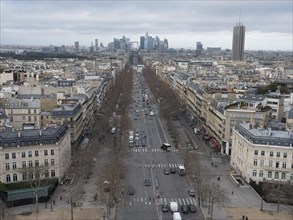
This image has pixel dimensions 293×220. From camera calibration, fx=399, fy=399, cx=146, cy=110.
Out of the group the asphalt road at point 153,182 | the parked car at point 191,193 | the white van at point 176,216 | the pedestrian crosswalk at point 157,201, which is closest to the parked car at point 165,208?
the asphalt road at point 153,182

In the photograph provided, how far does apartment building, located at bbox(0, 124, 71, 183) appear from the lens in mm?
75250

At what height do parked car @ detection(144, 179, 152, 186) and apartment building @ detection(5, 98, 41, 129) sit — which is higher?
apartment building @ detection(5, 98, 41, 129)

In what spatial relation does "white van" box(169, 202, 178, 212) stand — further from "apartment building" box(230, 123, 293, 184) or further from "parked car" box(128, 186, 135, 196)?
"apartment building" box(230, 123, 293, 184)

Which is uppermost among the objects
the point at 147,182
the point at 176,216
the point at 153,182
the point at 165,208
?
the point at 176,216

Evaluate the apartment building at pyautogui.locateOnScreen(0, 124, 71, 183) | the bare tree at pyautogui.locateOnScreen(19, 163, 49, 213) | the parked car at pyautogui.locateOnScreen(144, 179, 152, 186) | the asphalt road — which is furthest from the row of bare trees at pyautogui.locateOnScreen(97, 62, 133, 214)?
the bare tree at pyautogui.locateOnScreen(19, 163, 49, 213)

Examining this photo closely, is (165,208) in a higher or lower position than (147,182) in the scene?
lower

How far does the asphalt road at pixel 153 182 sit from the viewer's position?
67375mm

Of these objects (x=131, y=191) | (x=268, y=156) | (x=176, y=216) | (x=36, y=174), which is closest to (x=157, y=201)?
(x=131, y=191)

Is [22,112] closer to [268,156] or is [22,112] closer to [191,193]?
[191,193]

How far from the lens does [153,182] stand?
8144 centimetres

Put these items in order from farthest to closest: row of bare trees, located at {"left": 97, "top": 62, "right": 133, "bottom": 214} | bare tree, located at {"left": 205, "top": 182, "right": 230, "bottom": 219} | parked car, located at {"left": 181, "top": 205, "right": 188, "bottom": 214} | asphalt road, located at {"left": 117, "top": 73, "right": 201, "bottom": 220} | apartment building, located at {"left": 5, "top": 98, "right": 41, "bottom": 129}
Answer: apartment building, located at {"left": 5, "top": 98, "right": 41, "bottom": 129}, row of bare trees, located at {"left": 97, "top": 62, "right": 133, "bottom": 214}, bare tree, located at {"left": 205, "top": 182, "right": 230, "bottom": 219}, asphalt road, located at {"left": 117, "top": 73, "right": 201, "bottom": 220}, parked car, located at {"left": 181, "top": 205, "right": 188, "bottom": 214}

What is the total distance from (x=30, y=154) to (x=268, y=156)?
153 ft

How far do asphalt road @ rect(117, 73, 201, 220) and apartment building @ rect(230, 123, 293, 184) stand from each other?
45.5 feet

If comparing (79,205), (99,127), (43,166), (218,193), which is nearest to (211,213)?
(218,193)
